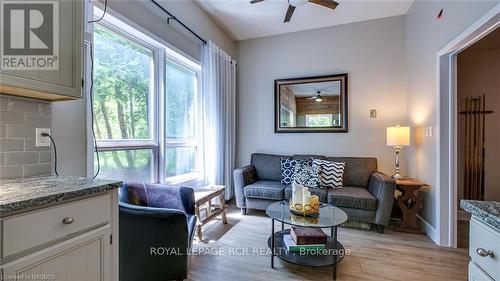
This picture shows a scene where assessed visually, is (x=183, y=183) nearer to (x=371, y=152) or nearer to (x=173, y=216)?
(x=173, y=216)

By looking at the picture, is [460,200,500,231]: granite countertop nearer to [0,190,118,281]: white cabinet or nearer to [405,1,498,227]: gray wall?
[0,190,118,281]: white cabinet

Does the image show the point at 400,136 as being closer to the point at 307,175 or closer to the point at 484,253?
the point at 307,175

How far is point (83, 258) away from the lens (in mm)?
1054

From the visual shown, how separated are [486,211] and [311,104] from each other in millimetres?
3135

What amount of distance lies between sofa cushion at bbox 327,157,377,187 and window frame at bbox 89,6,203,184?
2.16 meters

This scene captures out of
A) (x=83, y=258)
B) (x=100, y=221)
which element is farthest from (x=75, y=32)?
(x=83, y=258)

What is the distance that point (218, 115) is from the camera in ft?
11.2

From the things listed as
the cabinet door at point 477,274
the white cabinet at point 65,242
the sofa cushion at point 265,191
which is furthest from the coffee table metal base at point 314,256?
the white cabinet at point 65,242

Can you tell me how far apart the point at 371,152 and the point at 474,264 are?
9.38ft

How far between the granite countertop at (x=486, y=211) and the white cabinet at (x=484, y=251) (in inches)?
1.0

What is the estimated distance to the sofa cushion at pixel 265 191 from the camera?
3121 millimetres

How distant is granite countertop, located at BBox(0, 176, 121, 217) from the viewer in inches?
31.9

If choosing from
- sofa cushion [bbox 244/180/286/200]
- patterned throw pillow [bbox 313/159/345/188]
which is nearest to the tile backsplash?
sofa cushion [bbox 244/180/286/200]

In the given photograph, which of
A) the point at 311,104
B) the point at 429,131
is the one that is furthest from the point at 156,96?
the point at 429,131
